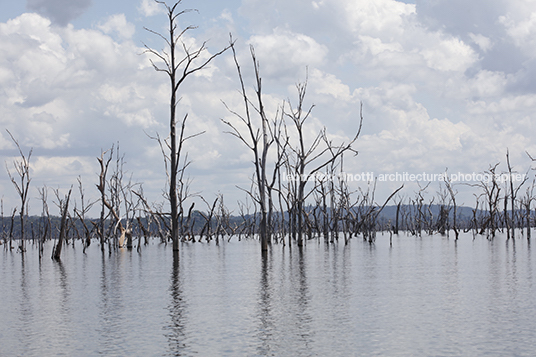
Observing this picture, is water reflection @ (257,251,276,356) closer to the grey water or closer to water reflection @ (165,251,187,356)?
the grey water

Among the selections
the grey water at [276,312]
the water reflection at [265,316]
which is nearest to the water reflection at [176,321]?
the grey water at [276,312]

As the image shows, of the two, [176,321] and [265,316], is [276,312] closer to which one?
[265,316]

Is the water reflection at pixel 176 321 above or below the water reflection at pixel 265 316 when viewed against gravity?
below

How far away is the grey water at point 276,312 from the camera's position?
22.7 feet

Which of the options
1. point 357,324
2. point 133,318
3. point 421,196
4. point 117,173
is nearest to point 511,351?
point 357,324

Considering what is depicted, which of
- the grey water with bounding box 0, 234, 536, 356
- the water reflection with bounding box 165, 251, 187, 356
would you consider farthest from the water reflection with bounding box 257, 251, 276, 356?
the water reflection with bounding box 165, 251, 187, 356

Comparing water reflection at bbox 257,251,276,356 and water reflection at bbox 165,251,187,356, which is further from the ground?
water reflection at bbox 257,251,276,356

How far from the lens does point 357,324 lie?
8086mm

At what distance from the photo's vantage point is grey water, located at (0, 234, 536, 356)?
22.7ft

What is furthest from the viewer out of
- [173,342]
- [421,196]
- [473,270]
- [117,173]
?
[421,196]

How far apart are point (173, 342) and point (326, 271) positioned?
8531mm

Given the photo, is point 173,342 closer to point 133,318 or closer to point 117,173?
point 133,318

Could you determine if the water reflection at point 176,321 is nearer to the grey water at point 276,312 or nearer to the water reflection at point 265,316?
the grey water at point 276,312

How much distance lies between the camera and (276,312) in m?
9.10
